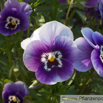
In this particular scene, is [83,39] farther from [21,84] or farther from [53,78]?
[21,84]

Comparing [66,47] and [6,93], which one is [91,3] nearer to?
[66,47]

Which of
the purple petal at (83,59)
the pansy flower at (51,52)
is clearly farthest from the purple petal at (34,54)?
the purple petal at (83,59)

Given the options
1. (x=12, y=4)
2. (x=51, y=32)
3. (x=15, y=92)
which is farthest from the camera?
(x=15, y=92)

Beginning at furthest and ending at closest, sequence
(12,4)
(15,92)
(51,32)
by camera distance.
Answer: (15,92), (12,4), (51,32)

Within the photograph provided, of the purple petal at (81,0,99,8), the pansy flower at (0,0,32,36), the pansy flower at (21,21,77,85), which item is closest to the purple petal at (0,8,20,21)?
the pansy flower at (0,0,32,36)

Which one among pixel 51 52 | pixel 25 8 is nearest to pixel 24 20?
pixel 25 8

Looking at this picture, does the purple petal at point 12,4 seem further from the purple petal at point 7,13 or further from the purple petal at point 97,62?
the purple petal at point 97,62

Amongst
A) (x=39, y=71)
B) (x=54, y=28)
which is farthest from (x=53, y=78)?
(x=54, y=28)
